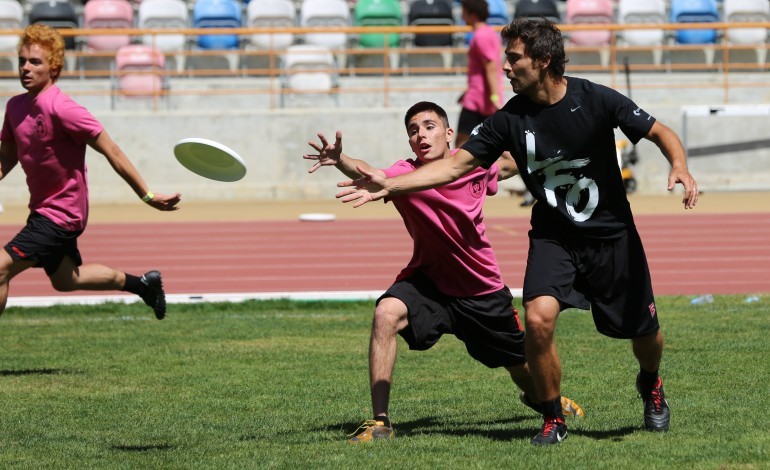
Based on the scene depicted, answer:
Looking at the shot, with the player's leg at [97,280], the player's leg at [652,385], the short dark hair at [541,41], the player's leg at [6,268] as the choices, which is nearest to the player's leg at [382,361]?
the player's leg at [652,385]

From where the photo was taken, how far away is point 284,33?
24469 millimetres

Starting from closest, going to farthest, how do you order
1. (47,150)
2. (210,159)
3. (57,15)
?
(210,159), (47,150), (57,15)

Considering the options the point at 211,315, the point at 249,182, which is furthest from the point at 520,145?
the point at 249,182

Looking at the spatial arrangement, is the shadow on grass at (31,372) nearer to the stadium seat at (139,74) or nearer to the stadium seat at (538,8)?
the stadium seat at (139,74)

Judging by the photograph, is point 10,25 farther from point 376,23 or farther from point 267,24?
point 376,23

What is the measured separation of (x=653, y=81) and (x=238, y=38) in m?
7.96

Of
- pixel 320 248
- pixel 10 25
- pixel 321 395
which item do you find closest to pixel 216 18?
pixel 10 25

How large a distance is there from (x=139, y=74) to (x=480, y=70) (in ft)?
35.6

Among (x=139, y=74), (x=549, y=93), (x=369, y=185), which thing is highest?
(x=139, y=74)

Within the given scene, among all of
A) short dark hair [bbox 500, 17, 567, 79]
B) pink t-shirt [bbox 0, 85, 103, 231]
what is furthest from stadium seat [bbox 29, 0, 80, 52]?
short dark hair [bbox 500, 17, 567, 79]

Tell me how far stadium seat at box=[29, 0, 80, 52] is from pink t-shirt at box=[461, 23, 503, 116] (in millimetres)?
12652

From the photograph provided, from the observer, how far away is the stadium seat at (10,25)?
995 inches

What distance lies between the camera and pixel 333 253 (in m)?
15.3

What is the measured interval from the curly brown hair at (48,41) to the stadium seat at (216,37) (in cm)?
1618
